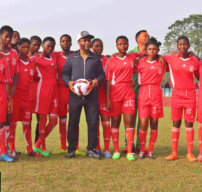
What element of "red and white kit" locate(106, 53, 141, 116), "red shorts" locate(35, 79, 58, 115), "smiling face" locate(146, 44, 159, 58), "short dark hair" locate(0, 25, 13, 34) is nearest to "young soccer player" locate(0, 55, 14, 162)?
"short dark hair" locate(0, 25, 13, 34)

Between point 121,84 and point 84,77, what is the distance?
30.6 inches

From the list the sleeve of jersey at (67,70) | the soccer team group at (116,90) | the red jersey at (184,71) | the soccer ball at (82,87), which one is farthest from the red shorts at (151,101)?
the sleeve of jersey at (67,70)

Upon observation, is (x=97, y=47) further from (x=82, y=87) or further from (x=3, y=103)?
(x=3, y=103)

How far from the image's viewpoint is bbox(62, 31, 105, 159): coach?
6.15m

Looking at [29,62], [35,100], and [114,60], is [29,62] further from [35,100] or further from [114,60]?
[114,60]

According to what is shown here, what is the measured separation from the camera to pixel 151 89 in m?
6.20

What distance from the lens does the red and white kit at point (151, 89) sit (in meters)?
6.18

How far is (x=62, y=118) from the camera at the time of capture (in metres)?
7.02

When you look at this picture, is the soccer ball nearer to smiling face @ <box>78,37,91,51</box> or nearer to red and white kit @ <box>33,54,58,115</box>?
smiling face @ <box>78,37,91,51</box>

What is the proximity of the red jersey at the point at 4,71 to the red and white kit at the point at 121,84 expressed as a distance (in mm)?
2001

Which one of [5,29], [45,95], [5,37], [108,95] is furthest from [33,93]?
[108,95]

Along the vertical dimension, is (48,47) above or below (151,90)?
above

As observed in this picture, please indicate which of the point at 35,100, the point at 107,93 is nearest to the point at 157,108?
the point at 107,93

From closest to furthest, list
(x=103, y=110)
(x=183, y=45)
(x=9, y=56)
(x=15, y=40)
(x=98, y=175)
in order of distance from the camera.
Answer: (x=98, y=175)
(x=9, y=56)
(x=183, y=45)
(x=103, y=110)
(x=15, y=40)
